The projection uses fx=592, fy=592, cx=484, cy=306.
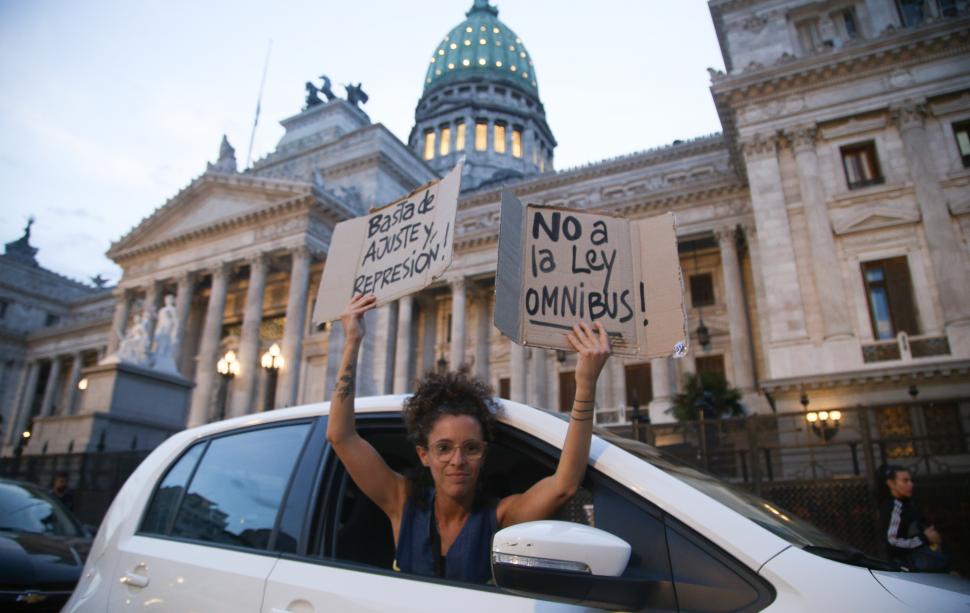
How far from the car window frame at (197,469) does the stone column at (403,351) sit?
85.8 ft

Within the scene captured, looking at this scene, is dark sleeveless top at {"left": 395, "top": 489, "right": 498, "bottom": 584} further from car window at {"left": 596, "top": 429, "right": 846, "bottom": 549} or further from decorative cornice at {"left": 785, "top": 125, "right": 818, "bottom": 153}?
decorative cornice at {"left": 785, "top": 125, "right": 818, "bottom": 153}

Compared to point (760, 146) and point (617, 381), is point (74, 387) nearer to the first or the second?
point (617, 381)

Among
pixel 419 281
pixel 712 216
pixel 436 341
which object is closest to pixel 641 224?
pixel 419 281

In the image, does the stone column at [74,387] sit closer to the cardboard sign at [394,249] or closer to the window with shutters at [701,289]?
the window with shutters at [701,289]

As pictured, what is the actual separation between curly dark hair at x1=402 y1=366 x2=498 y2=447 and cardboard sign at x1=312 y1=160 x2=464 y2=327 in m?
0.55

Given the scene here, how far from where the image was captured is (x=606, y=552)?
4.70ft

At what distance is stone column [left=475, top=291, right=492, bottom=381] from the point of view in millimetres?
31016

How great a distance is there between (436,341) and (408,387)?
379 centimetres

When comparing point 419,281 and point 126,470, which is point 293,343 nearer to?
point 126,470

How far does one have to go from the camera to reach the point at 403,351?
2955 centimetres

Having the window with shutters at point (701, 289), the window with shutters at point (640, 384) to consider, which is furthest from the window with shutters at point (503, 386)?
the window with shutters at point (701, 289)

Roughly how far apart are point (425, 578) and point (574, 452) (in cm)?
64

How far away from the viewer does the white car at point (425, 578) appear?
145cm

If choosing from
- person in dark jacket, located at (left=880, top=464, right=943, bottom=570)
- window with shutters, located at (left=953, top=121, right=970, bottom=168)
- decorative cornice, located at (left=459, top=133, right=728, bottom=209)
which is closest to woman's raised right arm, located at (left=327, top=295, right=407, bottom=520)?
person in dark jacket, located at (left=880, top=464, right=943, bottom=570)
